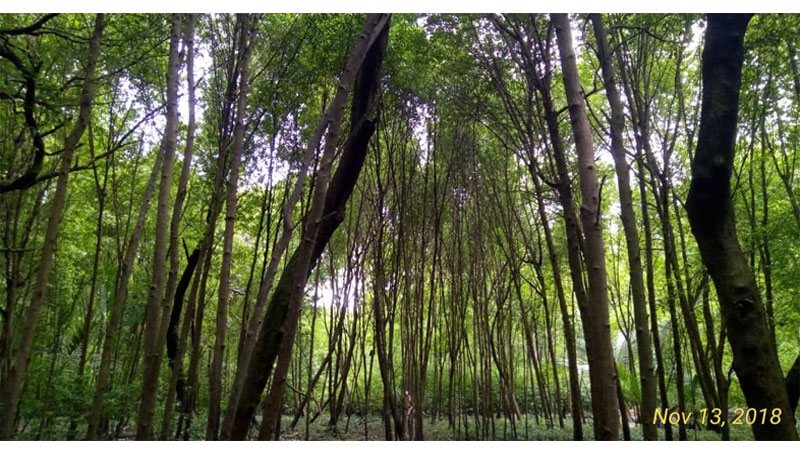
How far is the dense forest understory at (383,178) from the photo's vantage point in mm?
1967

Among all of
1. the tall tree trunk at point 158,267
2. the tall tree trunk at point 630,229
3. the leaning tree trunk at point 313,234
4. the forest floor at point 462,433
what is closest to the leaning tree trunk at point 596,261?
the tall tree trunk at point 630,229

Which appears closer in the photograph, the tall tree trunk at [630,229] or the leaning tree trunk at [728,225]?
the leaning tree trunk at [728,225]

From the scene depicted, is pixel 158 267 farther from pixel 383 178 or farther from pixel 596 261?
pixel 383 178

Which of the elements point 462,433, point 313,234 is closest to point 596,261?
point 313,234

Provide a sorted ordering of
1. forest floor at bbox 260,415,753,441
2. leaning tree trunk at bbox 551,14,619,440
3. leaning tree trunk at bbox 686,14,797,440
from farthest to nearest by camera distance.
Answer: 1. forest floor at bbox 260,415,753,441
2. leaning tree trunk at bbox 686,14,797,440
3. leaning tree trunk at bbox 551,14,619,440

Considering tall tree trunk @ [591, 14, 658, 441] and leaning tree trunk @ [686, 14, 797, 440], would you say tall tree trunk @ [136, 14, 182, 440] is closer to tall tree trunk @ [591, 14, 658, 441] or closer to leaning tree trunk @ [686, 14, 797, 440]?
tall tree trunk @ [591, 14, 658, 441]

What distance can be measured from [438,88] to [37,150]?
4.18 m

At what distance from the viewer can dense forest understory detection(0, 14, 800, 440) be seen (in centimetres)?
197

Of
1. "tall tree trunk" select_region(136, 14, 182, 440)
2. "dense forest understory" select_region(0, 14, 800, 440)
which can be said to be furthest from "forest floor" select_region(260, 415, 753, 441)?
"tall tree trunk" select_region(136, 14, 182, 440)

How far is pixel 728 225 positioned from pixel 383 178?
557cm

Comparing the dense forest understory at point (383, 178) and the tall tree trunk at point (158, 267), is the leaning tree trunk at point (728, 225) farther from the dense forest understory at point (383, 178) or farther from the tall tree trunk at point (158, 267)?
the tall tree trunk at point (158, 267)

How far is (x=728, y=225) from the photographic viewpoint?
1.97 m

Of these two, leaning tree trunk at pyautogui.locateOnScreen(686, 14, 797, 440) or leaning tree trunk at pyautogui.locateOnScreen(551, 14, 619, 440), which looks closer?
leaning tree trunk at pyautogui.locateOnScreen(551, 14, 619, 440)

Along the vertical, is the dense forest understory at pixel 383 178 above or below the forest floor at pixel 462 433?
above
